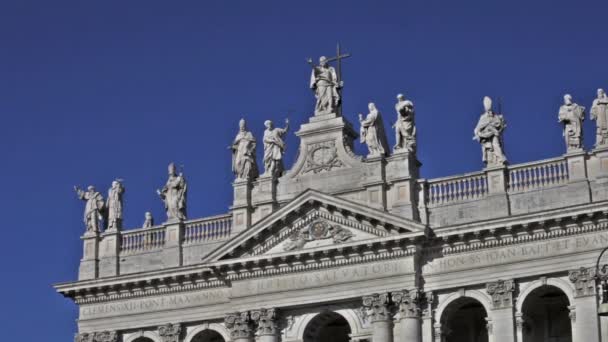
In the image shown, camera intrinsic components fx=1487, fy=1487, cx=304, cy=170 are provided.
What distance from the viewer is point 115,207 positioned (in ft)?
176

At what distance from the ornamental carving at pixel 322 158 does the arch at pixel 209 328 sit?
6020 mm

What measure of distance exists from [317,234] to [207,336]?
586cm

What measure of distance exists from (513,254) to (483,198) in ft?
7.43

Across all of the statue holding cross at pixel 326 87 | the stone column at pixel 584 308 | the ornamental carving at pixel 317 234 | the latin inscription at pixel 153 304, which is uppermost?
the statue holding cross at pixel 326 87

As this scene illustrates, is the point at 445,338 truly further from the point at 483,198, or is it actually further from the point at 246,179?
the point at 246,179

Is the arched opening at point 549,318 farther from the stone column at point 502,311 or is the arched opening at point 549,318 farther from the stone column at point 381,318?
the stone column at point 381,318

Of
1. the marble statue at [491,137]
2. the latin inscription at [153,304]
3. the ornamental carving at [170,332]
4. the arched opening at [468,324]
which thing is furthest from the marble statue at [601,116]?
the ornamental carving at [170,332]

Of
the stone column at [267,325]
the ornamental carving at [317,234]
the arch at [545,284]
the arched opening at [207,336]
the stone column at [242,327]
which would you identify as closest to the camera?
the arch at [545,284]

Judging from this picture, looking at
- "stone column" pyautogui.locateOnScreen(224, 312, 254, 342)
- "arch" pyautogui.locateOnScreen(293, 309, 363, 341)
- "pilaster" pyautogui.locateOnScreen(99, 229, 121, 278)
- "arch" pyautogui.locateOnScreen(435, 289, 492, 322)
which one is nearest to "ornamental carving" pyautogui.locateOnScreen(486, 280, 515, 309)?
"arch" pyautogui.locateOnScreen(435, 289, 492, 322)

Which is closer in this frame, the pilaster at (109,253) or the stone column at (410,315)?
the stone column at (410,315)

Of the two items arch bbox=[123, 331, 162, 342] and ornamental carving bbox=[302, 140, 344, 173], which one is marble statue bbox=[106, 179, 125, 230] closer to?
arch bbox=[123, 331, 162, 342]

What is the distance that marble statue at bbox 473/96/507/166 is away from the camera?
155 ft

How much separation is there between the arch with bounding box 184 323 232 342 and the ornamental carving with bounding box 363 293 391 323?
541cm

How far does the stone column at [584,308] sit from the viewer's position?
44.2 m
